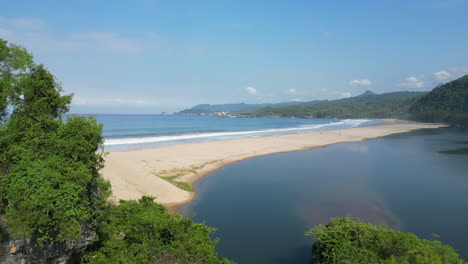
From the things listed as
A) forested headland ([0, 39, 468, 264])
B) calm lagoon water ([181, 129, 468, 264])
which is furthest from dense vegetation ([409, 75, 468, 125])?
forested headland ([0, 39, 468, 264])

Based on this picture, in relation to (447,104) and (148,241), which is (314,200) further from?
(447,104)

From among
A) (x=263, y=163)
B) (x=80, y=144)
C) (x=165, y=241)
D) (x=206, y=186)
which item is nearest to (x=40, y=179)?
(x=80, y=144)

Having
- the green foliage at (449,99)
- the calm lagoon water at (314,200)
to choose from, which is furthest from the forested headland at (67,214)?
the green foliage at (449,99)

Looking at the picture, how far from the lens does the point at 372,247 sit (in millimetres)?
10961

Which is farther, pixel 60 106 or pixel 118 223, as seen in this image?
pixel 118 223

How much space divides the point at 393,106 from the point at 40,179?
21623 cm

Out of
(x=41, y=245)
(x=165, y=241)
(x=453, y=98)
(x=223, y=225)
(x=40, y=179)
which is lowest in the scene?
(x=223, y=225)

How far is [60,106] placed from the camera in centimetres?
902

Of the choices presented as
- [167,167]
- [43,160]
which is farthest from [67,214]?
[167,167]

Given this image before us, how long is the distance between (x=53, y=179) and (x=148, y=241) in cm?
469

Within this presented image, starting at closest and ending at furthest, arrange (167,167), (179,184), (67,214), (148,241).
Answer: (67,214)
(148,241)
(179,184)
(167,167)

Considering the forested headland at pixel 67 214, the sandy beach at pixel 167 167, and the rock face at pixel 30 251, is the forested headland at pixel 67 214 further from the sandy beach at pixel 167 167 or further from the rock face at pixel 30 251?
the sandy beach at pixel 167 167

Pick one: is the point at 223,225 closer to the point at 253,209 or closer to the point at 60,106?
the point at 253,209

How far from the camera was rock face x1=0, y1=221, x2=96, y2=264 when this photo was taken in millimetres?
7070
